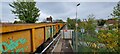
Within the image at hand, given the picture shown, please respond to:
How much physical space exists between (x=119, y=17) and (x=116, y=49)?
3.39ft

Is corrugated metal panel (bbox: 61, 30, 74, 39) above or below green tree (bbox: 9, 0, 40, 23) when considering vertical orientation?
below

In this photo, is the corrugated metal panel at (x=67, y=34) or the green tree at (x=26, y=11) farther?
the green tree at (x=26, y=11)

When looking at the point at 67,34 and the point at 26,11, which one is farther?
the point at 26,11

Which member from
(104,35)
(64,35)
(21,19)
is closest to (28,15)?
(21,19)

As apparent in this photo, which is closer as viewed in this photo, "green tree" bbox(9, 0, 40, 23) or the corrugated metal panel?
the corrugated metal panel

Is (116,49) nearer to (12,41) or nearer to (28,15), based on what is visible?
(12,41)

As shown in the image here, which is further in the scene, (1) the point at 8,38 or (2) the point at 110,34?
(2) the point at 110,34

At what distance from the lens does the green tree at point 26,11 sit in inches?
1136

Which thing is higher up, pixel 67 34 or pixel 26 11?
pixel 26 11

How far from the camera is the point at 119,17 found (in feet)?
14.4

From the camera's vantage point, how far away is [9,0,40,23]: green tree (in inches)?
1136

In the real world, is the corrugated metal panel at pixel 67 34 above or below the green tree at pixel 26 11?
below

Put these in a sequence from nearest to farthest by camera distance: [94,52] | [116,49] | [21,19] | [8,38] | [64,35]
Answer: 1. [8,38]
2. [116,49]
3. [94,52]
4. [64,35]
5. [21,19]

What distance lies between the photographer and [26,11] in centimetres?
3020
